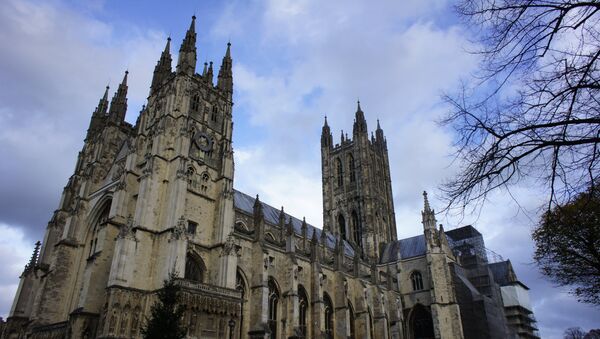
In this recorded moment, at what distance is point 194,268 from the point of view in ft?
88.3

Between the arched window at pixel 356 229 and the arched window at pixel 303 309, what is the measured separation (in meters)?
22.4

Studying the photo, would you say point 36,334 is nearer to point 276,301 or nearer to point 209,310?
point 209,310

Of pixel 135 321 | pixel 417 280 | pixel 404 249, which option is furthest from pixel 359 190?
pixel 135 321

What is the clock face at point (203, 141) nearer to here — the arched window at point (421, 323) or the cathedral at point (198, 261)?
the cathedral at point (198, 261)

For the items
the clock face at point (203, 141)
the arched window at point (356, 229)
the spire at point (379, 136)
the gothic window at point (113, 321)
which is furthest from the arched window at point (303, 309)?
the spire at point (379, 136)

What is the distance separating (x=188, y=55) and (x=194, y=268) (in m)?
17.6

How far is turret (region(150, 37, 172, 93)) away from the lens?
35.4m

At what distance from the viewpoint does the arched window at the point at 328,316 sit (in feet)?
114

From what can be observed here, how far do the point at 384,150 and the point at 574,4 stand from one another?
204ft

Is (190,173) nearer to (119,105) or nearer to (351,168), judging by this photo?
(119,105)

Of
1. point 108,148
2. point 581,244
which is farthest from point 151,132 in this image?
point 581,244

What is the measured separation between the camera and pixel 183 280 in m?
22.9

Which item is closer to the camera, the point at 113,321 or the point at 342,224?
the point at 113,321

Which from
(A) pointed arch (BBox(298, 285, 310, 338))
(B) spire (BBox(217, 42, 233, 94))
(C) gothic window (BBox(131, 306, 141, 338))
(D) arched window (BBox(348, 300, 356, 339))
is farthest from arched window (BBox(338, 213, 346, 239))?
(C) gothic window (BBox(131, 306, 141, 338))
